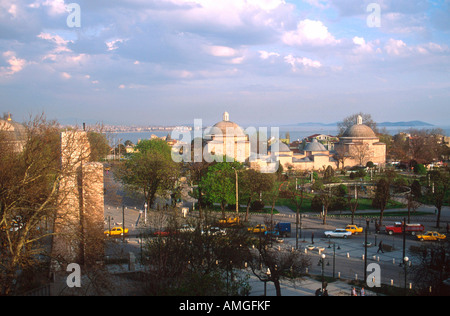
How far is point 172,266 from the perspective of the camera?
959 cm

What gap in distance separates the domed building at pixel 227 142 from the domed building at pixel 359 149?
35.5ft

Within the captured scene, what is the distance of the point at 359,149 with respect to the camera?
44.7 metres

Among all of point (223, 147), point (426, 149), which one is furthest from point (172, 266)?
point (426, 149)

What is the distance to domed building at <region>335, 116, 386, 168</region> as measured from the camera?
44.7 m

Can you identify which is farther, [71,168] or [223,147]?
[223,147]

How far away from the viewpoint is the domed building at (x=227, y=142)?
4172cm

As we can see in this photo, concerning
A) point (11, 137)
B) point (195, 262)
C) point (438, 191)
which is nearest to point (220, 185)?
point (11, 137)

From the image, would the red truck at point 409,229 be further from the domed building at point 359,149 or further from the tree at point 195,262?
the domed building at point 359,149

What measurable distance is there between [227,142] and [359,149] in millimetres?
14844

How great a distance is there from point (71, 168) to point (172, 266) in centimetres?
364

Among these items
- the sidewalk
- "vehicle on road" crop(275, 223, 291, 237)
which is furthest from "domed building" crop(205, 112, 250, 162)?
the sidewalk

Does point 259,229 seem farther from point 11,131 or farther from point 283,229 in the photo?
point 11,131

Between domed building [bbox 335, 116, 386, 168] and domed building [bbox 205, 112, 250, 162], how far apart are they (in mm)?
10808
